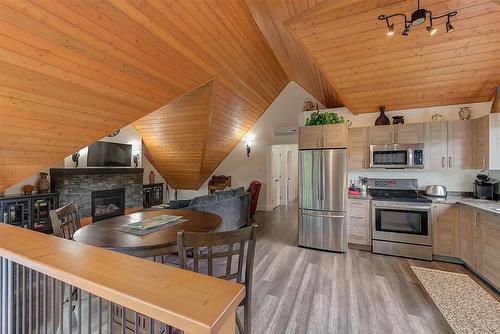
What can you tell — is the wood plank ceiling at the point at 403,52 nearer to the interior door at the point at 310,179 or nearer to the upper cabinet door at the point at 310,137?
the upper cabinet door at the point at 310,137

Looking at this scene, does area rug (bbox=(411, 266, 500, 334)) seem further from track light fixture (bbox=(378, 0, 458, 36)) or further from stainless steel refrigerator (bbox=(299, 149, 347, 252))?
track light fixture (bbox=(378, 0, 458, 36))

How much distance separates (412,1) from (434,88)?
66.5 inches

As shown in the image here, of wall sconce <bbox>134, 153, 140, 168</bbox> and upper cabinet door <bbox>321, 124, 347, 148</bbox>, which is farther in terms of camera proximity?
wall sconce <bbox>134, 153, 140, 168</bbox>

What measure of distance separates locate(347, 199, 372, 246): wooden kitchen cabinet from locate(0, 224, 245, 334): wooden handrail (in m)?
3.60

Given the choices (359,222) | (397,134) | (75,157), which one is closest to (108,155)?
(75,157)

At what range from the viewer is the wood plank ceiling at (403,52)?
2516 mm

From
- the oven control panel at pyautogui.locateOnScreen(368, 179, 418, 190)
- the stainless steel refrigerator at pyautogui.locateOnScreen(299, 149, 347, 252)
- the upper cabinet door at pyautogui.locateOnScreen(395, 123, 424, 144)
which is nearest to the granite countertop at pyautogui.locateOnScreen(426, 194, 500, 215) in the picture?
the oven control panel at pyautogui.locateOnScreen(368, 179, 418, 190)

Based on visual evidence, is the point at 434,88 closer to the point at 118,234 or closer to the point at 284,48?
the point at 284,48

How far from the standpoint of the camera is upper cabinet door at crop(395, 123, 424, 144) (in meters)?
3.66

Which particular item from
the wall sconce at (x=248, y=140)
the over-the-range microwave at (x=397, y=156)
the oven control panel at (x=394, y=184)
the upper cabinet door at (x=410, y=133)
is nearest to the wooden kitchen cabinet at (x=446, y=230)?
the oven control panel at (x=394, y=184)

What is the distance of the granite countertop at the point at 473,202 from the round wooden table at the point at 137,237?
3.16 metres

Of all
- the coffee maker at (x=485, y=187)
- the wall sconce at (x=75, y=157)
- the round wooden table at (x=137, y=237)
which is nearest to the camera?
the round wooden table at (x=137, y=237)

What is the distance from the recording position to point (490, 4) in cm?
232

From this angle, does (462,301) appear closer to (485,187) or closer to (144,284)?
(485,187)
